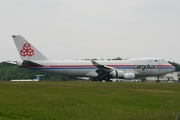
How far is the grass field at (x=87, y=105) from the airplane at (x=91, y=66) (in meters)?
27.8

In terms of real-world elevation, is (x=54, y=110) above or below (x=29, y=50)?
Result: below

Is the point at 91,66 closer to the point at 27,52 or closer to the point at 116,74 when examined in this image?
the point at 116,74

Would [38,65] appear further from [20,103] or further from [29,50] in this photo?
[20,103]

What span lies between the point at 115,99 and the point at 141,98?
3.25 meters

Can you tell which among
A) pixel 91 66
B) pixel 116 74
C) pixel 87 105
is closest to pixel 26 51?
pixel 91 66

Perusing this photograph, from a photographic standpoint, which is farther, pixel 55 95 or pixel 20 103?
pixel 55 95

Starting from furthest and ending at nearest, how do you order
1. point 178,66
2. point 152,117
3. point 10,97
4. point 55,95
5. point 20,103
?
point 178,66 → point 55,95 → point 10,97 → point 20,103 → point 152,117

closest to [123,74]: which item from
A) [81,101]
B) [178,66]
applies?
[81,101]

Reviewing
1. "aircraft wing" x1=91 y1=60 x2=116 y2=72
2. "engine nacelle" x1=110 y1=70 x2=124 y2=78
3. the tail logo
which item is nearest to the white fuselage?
"aircraft wing" x1=91 y1=60 x2=116 y2=72

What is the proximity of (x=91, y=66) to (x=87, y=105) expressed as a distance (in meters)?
40.0

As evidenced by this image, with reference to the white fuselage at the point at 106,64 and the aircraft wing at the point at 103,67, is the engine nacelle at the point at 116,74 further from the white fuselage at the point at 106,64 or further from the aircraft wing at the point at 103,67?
the white fuselage at the point at 106,64

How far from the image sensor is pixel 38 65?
238ft

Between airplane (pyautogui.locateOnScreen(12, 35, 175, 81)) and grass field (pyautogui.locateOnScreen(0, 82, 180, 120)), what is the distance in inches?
1093

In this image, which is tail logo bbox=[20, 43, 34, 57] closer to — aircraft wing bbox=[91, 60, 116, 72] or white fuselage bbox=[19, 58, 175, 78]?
white fuselage bbox=[19, 58, 175, 78]
